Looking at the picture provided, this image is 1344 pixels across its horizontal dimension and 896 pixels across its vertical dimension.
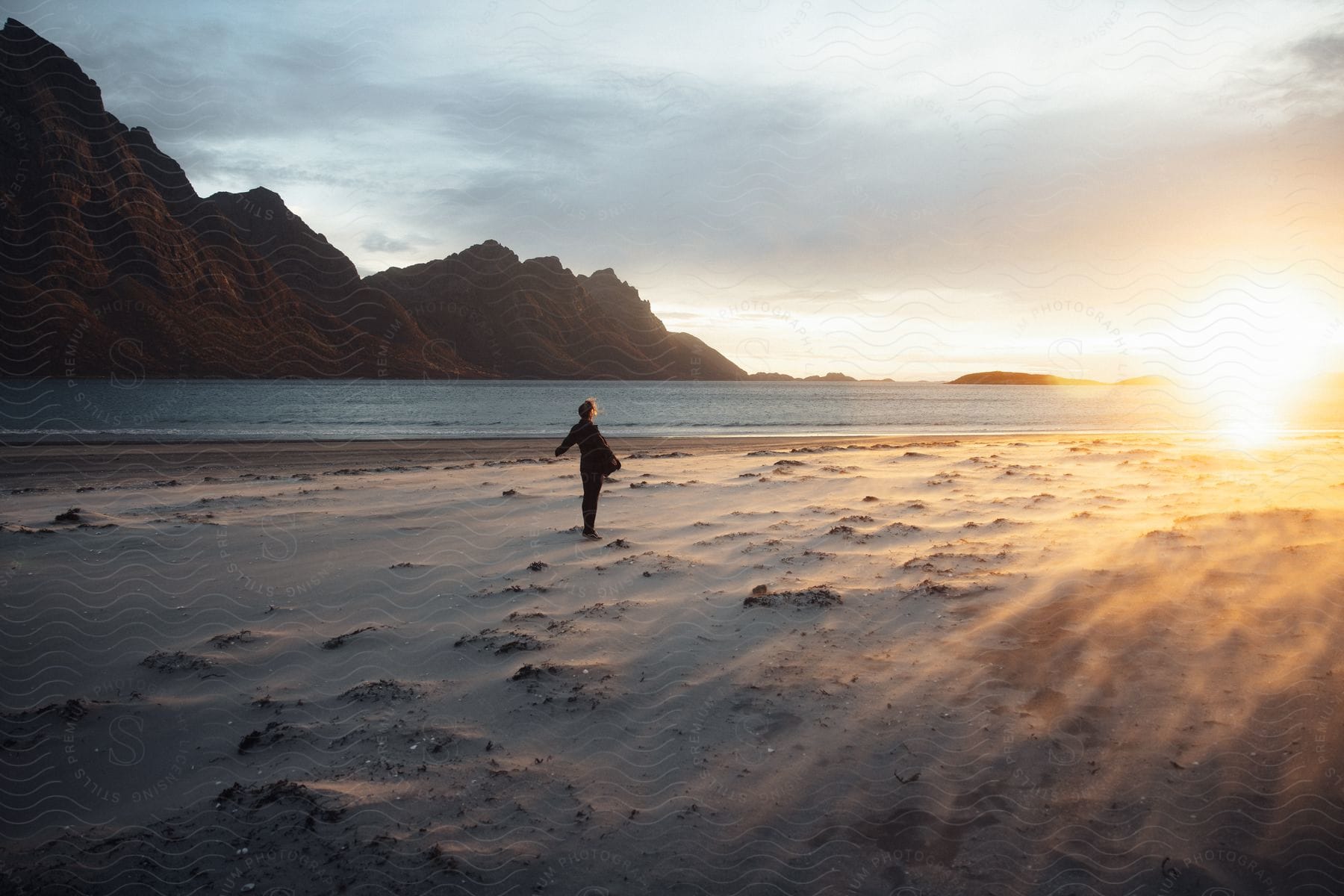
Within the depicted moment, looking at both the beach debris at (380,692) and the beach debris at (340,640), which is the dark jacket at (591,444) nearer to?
the beach debris at (340,640)

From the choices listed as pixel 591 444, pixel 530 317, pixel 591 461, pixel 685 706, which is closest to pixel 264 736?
pixel 685 706

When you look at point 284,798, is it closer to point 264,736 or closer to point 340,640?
Answer: point 264,736

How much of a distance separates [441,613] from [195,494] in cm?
1055

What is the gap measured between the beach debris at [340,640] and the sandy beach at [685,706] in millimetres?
37

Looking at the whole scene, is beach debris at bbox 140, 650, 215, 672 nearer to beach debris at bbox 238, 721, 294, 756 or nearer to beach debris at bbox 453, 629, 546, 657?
beach debris at bbox 238, 721, 294, 756

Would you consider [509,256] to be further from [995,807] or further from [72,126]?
[995,807]

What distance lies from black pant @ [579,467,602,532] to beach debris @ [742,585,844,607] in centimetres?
401

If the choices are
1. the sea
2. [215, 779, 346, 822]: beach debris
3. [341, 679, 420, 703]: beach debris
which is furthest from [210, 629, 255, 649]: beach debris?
the sea

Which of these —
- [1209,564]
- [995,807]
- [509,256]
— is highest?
[509,256]

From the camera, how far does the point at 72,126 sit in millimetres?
13016

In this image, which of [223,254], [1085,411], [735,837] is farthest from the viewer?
[1085,411]

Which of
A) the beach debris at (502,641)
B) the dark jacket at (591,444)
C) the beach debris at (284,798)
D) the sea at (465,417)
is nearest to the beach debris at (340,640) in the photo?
the beach debris at (502,641)

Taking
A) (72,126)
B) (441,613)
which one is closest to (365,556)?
(441,613)

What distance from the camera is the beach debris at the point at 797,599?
7.57 metres
